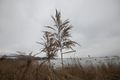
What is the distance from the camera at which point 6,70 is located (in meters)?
4.14

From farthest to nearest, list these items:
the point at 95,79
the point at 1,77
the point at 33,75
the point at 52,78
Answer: the point at 95,79
the point at 1,77
the point at 33,75
the point at 52,78

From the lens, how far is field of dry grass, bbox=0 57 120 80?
97.8 inches

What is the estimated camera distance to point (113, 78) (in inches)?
269

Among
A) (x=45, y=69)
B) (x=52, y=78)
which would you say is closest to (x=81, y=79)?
(x=45, y=69)

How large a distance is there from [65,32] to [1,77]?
5.30 meters

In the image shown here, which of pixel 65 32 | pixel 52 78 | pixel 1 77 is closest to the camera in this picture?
pixel 52 78

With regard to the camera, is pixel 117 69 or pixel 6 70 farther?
pixel 117 69

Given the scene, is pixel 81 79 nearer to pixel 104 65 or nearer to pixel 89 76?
pixel 89 76

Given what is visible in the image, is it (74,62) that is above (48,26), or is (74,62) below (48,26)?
below

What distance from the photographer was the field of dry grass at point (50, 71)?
248 centimetres

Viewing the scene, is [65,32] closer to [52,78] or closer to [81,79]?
[81,79]

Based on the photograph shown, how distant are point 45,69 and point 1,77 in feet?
3.95

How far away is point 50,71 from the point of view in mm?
2529

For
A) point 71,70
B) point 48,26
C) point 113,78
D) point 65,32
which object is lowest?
point 113,78
